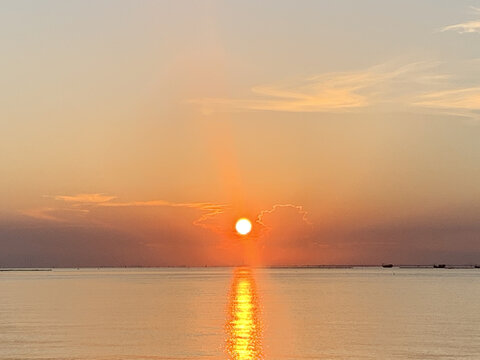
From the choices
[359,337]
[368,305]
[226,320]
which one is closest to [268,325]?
[226,320]

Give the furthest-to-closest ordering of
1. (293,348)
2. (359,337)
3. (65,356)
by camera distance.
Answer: (359,337) → (293,348) → (65,356)

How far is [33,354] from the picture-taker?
207ft

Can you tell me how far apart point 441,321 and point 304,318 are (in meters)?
17.6

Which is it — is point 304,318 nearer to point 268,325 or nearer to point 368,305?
point 268,325

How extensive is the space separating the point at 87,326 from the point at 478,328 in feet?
149

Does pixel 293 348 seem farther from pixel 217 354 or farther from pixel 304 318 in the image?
pixel 304 318

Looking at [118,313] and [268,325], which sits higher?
[118,313]

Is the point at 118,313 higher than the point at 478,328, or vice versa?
the point at 118,313

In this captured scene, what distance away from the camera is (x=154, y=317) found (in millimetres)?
102500

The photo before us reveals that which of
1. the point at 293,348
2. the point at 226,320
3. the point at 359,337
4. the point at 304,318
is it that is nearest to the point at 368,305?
the point at 304,318

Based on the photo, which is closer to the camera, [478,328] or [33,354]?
[33,354]

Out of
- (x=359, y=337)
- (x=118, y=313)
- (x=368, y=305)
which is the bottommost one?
(x=359, y=337)

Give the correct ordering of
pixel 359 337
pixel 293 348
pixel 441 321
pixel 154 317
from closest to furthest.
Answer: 1. pixel 293 348
2. pixel 359 337
3. pixel 441 321
4. pixel 154 317

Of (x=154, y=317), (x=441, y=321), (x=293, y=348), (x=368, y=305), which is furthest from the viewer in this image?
(x=368, y=305)
